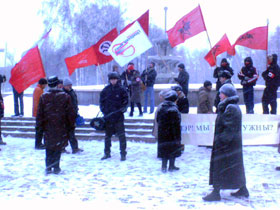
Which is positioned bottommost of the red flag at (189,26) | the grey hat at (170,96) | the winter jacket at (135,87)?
the grey hat at (170,96)

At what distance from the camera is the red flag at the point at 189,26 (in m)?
10.1

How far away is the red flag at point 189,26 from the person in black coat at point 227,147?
5860mm

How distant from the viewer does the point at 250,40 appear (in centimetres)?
984

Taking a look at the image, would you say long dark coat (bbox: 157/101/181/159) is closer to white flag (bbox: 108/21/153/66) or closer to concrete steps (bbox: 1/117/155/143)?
concrete steps (bbox: 1/117/155/143)

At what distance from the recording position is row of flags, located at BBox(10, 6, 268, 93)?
8.77 metres

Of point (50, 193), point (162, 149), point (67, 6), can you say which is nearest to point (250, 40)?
point (162, 149)

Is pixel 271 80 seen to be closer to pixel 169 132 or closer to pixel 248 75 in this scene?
pixel 248 75

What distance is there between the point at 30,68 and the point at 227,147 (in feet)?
19.1

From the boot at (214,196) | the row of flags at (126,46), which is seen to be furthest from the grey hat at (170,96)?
the row of flags at (126,46)

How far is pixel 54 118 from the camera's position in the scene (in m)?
6.00

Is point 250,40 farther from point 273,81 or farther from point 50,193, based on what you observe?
point 50,193

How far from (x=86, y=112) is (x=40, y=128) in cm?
604

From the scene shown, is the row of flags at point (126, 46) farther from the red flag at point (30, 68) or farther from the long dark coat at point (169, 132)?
the long dark coat at point (169, 132)

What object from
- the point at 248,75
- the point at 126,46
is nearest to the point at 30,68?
the point at 126,46
